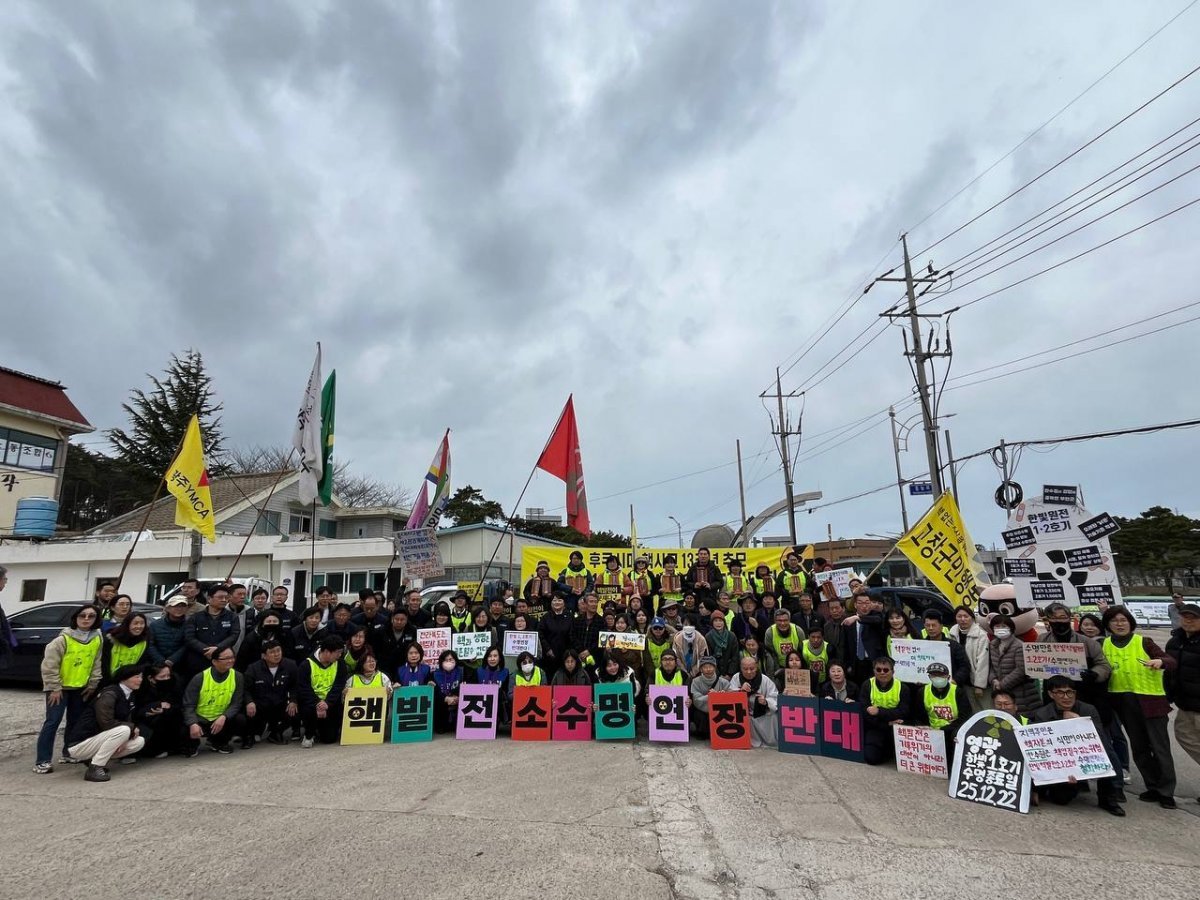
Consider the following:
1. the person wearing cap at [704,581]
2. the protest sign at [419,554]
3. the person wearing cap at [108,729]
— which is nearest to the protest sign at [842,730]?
the person wearing cap at [704,581]

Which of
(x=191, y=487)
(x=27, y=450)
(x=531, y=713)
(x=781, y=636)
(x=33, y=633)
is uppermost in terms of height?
(x=27, y=450)

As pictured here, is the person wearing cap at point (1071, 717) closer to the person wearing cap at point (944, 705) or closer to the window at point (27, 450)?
the person wearing cap at point (944, 705)

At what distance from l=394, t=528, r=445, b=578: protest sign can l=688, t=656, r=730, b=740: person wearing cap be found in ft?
21.7

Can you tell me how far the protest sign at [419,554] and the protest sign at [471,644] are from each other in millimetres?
4427

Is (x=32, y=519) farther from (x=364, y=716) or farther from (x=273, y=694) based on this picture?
(x=364, y=716)

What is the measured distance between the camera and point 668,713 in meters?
7.86

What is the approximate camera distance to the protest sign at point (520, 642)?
29.2 feet

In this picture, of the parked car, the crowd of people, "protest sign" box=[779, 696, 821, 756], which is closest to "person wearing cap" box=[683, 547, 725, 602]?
the crowd of people

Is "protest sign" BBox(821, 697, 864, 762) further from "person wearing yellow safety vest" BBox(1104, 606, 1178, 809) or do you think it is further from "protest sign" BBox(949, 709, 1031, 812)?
"person wearing yellow safety vest" BBox(1104, 606, 1178, 809)

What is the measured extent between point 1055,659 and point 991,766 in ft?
4.40

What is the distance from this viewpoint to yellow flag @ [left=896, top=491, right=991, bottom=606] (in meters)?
10.6

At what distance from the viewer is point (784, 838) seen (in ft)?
15.8

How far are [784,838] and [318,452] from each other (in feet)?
30.9

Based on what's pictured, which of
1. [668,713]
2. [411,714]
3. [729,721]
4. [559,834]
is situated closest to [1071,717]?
[729,721]
